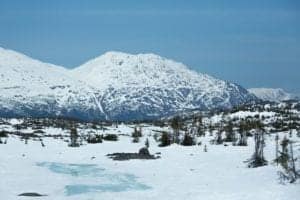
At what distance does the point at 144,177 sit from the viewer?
3450cm

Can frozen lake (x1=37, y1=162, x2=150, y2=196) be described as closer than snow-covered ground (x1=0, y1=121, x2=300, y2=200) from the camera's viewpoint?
No

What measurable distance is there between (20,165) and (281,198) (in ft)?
66.3

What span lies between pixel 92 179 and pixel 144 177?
302cm

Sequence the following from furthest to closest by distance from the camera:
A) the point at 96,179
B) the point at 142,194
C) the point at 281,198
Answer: the point at 96,179 → the point at 142,194 → the point at 281,198

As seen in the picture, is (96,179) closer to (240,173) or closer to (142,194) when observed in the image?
(142,194)

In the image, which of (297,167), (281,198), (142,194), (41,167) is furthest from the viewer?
(41,167)

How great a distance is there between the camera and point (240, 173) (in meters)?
34.0

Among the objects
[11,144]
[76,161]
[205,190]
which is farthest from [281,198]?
[11,144]

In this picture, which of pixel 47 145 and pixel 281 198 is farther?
pixel 47 145

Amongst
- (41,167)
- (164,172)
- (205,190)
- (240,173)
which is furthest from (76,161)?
(205,190)

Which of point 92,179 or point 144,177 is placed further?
point 144,177

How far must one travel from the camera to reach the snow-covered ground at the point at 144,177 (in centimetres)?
2750

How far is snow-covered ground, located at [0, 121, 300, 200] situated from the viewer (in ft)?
90.2

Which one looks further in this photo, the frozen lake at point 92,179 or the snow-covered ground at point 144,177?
the frozen lake at point 92,179
